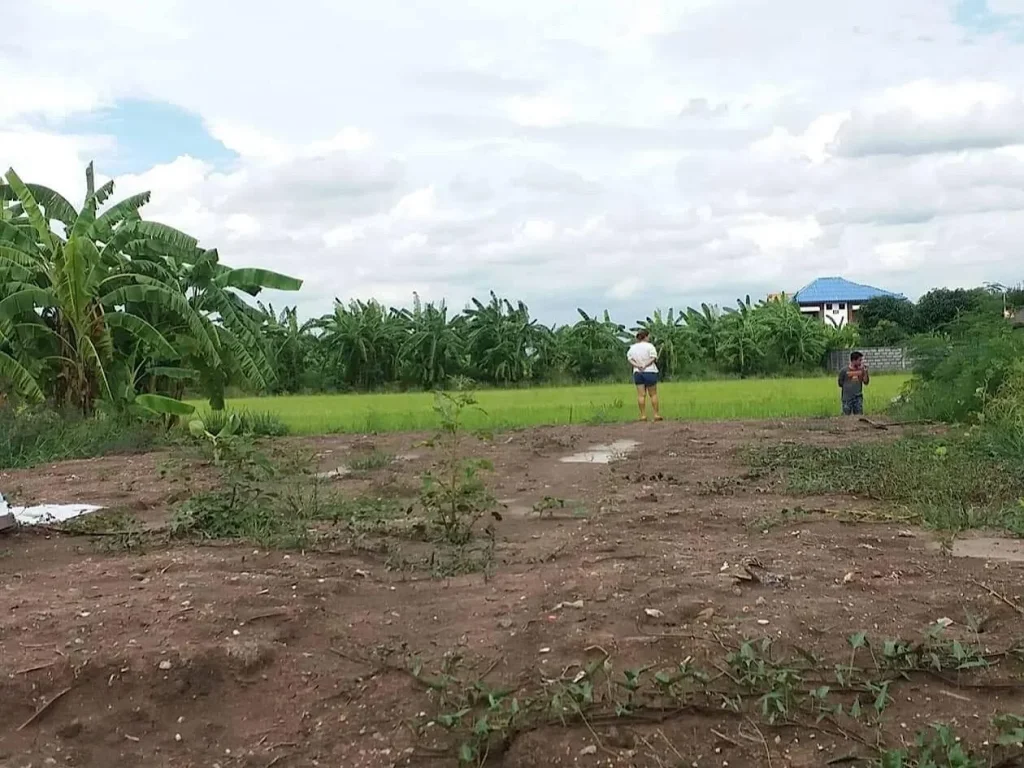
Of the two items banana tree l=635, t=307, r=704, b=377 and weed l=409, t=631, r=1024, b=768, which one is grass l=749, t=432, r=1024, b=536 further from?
banana tree l=635, t=307, r=704, b=377

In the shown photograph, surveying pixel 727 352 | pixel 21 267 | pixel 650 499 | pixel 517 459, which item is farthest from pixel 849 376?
pixel 727 352

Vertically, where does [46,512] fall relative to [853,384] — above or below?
below

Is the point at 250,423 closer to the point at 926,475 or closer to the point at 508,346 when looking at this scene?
the point at 926,475

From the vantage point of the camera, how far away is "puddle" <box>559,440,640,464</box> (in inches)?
388

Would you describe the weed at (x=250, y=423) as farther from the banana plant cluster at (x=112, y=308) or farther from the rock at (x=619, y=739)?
the rock at (x=619, y=739)

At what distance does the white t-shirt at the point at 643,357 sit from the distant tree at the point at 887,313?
33527 millimetres

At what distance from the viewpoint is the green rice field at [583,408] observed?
51.4 ft

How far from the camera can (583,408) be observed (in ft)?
60.0

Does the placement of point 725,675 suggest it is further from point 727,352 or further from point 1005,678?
point 727,352

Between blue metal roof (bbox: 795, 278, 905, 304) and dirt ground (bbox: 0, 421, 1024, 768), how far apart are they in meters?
58.2

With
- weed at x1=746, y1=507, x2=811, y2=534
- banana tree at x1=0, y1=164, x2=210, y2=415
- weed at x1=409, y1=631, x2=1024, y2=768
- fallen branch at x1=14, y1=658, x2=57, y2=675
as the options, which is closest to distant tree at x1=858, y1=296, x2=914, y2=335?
banana tree at x1=0, y1=164, x2=210, y2=415

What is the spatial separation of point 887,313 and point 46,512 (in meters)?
46.9

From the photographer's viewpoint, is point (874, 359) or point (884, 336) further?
point (884, 336)

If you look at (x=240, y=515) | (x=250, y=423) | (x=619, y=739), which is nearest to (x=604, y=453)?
(x=240, y=515)
